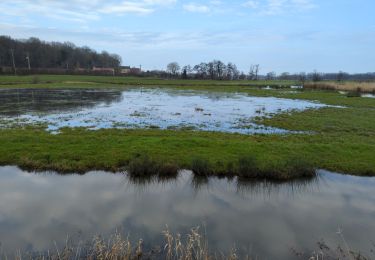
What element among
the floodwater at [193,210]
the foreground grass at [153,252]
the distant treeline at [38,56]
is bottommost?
the floodwater at [193,210]

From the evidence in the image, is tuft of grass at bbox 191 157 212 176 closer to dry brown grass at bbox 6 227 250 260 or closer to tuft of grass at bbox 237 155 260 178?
tuft of grass at bbox 237 155 260 178

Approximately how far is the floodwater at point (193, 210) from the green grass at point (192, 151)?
69 cm

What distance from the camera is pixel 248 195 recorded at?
1008cm

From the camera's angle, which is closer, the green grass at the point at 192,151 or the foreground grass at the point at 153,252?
the foreground grass at the point at 153,252

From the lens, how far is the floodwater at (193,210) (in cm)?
737

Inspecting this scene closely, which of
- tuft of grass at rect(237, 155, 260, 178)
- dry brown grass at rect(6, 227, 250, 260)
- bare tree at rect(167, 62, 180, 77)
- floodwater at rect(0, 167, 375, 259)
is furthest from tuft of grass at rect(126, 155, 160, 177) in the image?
bare tree at rect(167, 62, 180, 77)

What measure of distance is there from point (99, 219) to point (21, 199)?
2887mm

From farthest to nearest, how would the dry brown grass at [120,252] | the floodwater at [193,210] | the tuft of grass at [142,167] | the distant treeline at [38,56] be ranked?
1. the distant treeline at [38,56]
2. the tuft of grass at [142,167]
3. the floodwater at [193,210]
4. the dry brown grass at [120,252]

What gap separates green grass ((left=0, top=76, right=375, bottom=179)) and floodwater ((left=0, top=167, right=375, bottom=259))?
27.0 inches

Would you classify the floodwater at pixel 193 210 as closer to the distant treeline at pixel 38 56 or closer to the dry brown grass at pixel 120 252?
the dry brown grass at pixel 120 252

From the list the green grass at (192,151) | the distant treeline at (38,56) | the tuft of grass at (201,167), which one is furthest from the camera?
the distant treeline at (38,56)

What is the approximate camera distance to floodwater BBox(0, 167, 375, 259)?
290 inches

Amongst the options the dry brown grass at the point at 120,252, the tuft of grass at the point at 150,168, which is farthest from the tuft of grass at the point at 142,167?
the dry brown grass at the point at 120,252

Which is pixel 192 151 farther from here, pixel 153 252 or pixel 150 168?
pixel 153 252
